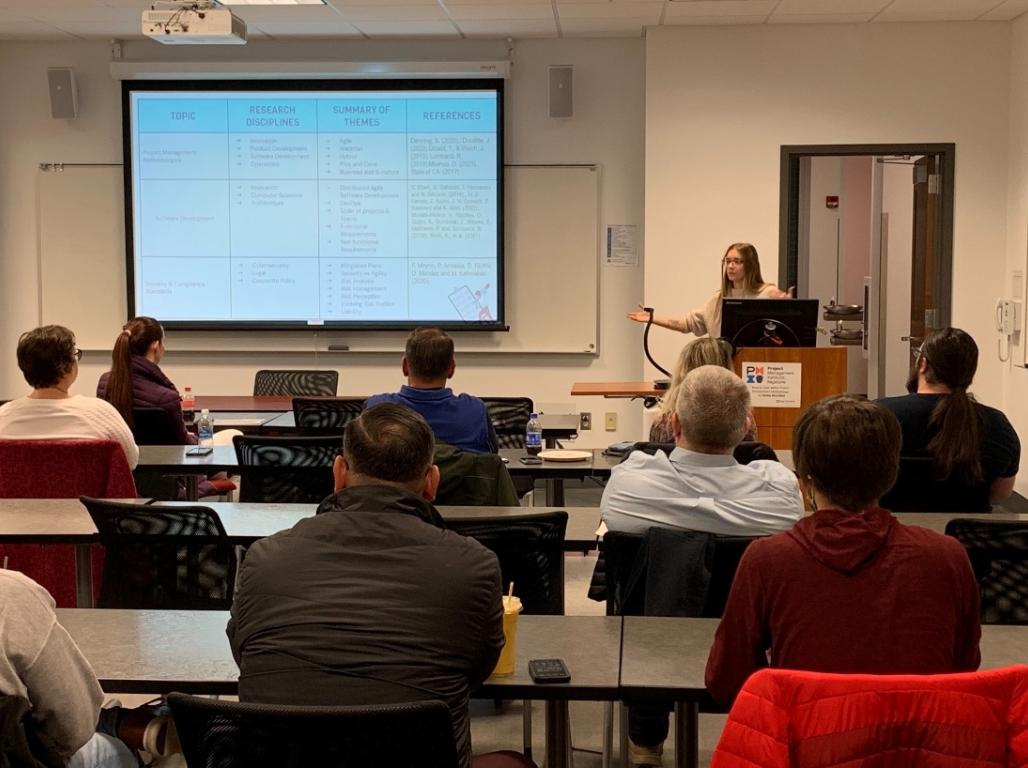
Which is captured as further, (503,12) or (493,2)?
(503,12)

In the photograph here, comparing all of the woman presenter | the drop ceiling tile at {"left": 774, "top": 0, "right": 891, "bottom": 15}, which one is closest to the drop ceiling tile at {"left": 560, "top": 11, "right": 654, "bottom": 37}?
the drop ceiling tile at {"left": 774, "top": 0, "right": 891, "bottom": 15}

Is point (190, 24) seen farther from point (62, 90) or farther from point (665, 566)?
point (665, 566)

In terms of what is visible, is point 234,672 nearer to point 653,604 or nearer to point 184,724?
point 184,724

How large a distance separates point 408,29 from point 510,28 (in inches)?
26.1

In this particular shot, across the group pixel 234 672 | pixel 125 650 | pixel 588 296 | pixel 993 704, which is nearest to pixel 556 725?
pixel 234 672

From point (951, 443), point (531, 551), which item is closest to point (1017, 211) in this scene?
point (951, 443)

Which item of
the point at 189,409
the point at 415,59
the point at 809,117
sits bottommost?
the point at 189,409

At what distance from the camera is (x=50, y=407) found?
4203mm

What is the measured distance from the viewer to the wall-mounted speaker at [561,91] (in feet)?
26.7

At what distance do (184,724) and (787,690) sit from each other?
0.83 metres

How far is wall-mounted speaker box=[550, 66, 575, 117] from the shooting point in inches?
320

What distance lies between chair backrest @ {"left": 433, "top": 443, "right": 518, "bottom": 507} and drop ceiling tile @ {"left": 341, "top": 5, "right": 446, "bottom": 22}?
4.28 m

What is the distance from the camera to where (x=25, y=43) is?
8508 millimetres

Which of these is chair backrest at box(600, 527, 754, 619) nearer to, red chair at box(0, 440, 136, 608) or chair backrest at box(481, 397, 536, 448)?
red chair at box(0, 440, 136, 608)
